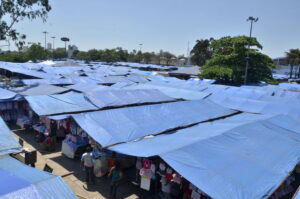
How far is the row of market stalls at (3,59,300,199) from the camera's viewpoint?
573 centimetres

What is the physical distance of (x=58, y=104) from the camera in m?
10.9

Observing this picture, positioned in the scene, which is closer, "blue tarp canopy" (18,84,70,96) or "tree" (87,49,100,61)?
"blue tarp canopy" (18,84,70,96)

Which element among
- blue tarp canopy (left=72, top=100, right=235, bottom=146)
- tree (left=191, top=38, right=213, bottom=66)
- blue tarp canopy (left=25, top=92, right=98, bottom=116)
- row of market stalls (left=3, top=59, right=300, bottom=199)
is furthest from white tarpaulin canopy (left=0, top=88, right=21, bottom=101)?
tree (left=191, top=38, right=213, bottom=66)

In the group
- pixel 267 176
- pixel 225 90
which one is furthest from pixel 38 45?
pixel 267 176

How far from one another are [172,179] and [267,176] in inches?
97.3

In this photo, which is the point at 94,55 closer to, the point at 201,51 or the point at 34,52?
the point at 34,52

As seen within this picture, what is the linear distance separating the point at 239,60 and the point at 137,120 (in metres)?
20.1

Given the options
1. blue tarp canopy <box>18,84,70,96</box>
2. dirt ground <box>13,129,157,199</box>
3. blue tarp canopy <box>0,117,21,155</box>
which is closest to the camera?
blue tarp canopy <box>0,117,21,155</box>

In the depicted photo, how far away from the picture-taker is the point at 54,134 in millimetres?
11312

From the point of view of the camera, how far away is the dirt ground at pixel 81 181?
757 centimetres

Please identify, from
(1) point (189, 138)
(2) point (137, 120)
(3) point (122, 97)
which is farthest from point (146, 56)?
(1) point (189, 138)

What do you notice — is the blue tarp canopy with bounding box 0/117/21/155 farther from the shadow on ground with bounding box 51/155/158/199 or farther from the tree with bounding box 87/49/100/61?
the tree with bounding box 87/49/100/61

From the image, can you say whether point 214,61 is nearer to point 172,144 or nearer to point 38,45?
point 172,144

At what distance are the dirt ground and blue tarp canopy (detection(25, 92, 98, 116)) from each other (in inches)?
73.9
